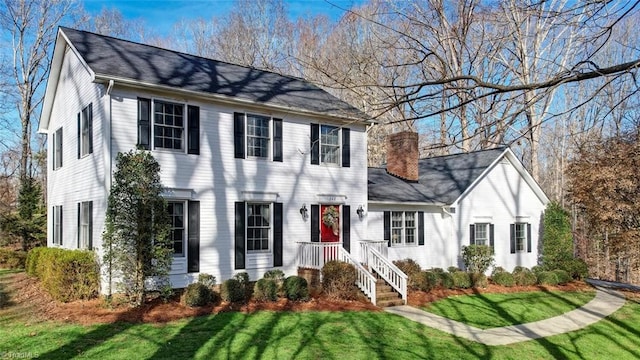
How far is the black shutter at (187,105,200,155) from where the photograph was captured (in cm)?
1324

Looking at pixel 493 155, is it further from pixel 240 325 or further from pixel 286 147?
pixel 240 325

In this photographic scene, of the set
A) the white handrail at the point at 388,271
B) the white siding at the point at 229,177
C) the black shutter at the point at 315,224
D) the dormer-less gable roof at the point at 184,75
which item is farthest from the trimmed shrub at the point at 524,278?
the dormer-less gable roof at the point at 184,75

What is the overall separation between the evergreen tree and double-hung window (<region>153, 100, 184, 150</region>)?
1.17m

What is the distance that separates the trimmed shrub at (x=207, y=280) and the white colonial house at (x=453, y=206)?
260 inches

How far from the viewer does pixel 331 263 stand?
13734mm

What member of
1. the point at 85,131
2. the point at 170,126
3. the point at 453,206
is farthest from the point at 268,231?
the point at 453,206

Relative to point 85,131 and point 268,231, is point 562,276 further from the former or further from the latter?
point 85,131

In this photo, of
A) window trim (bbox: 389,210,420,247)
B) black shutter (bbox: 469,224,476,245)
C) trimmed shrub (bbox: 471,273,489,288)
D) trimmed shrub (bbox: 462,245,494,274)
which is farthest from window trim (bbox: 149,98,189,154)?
black shutter (bbox: 469,224,476,245)

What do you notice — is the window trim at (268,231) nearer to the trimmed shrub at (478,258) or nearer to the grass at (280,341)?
the grass at (280,341)

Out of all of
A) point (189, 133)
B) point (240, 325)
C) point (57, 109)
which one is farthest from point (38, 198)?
point (240, 325)

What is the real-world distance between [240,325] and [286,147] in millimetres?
6668

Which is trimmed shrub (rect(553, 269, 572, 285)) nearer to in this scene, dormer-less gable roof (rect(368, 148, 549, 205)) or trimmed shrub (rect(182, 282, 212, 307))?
dormer-less gable roof (rect(368, 148, 549, 205))

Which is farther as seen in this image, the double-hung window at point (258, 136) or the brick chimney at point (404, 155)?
the brick chimney at point (404, 155)

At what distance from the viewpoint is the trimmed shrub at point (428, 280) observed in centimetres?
1544
